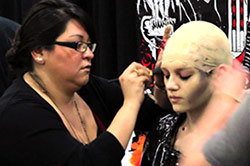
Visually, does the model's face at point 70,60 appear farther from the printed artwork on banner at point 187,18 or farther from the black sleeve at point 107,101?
the printed artwork on banner at point 187,18

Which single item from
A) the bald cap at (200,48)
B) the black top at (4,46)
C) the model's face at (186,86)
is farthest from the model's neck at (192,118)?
the black top at (4,46)

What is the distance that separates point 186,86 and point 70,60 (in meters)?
0.37

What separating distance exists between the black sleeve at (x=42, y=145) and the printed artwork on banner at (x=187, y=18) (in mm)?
723

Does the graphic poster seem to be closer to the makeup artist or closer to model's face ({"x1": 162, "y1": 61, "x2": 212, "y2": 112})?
the makeup artist

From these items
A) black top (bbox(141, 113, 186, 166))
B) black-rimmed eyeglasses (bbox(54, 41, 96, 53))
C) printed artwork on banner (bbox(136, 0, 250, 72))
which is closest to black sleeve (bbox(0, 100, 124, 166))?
black top (bbox(141, 113, 186, 166))

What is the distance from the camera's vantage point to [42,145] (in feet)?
3.62

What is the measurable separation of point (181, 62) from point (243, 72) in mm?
481

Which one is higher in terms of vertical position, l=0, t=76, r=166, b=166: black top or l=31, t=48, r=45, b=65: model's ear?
l=31, t=48, r=45, b=65: model's ear

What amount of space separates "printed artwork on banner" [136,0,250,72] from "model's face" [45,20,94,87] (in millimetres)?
635

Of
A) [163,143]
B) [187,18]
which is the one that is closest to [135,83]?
[163,143]

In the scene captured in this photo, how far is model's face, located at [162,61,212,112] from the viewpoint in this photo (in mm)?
1032

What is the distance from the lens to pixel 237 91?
0.53 meters

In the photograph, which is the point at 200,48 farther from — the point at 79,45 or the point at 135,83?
the point at 79,45

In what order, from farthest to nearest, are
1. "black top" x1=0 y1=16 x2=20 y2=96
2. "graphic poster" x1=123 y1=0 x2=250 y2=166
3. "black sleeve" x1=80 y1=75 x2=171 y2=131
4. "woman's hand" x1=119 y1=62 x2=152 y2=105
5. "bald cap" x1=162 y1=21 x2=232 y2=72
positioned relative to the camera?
1. "graphic poster" x1=123 y1=0 x2=250 y2=166
2. "black top" x1=0 y1=16 x2=20 y2=96
3. "black sleeve" x1=80 y1=75 x2=171 y2=131
4. "woman's hand" x1=119 y1=62 x2=152 y2=105
5. "bald cap" x1=162 y1=21 x2=232 y2=72
